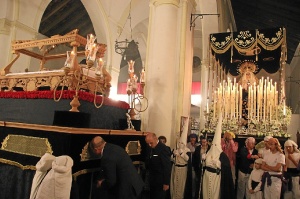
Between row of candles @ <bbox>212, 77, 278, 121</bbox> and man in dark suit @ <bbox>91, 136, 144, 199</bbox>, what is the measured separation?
15.9 feet

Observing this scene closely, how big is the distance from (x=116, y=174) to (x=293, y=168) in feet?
10.3

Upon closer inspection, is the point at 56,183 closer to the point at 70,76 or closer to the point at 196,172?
the point at 70,76

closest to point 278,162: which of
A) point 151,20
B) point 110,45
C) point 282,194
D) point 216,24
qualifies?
point 282,194

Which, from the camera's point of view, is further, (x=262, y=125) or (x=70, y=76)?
(x=262, y=125)

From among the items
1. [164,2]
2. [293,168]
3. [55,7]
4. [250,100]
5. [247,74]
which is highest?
[55,7]

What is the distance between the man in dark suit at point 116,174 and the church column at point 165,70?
101 inches

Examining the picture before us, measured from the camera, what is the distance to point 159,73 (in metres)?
5.84

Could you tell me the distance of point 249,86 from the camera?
780 centimetres

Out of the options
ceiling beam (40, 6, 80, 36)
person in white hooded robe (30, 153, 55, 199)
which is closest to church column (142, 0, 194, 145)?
person in white hooded robe (30, 153, 55, 199)

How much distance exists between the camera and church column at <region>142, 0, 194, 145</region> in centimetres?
578

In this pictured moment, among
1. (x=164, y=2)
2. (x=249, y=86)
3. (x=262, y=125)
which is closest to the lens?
(x=164, y=2)

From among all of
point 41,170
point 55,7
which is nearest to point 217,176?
point 41,170

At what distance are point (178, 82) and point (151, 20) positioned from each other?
168 cm

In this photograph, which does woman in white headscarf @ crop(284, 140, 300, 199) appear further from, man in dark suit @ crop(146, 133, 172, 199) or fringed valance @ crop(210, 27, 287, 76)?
fringed valance @ crop(210, 27, 287, 76)
